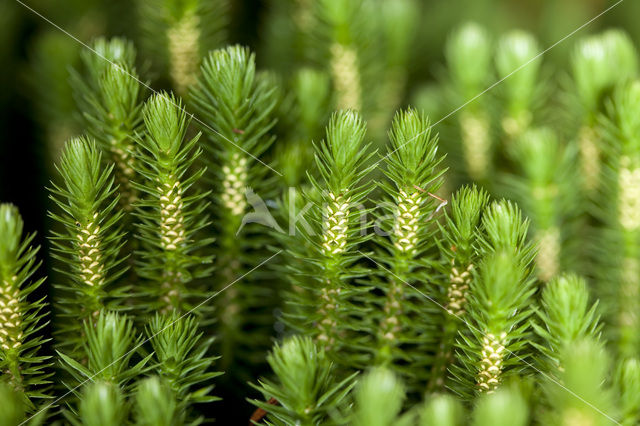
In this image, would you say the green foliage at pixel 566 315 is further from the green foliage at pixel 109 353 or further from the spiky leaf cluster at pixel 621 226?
the green foliage at pixel 109 353

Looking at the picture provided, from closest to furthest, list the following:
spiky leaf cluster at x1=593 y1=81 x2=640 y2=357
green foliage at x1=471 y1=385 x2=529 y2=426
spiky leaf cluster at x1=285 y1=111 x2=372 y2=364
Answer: green foliage at x1=471 y1=385 x2=529 y2=426
spiky leaf cluster at x1=285 y1=111 x2=372 y2=364
spiky leaf cluster at x1=593 y1=81 x2=640 y2=357

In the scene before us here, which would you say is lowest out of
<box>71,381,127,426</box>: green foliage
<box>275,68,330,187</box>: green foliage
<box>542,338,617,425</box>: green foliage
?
<box>71,381,127,426</box>: green foliage

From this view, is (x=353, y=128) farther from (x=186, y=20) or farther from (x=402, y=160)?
(x=186, y=20)

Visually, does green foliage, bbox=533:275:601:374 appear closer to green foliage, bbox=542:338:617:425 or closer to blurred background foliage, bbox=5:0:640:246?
green foliage, bbox=542:338:617:425

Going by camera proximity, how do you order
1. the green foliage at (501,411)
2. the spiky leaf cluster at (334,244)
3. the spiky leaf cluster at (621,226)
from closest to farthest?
the green foliage at (501,411)
the spiky leaf cluster at (334,244)
the spiky leaf cluster at (621,226)

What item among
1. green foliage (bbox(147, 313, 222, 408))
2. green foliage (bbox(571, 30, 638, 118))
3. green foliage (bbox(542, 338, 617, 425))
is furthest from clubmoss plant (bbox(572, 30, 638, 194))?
green foliage (bbox(147, 313, 222, 408))

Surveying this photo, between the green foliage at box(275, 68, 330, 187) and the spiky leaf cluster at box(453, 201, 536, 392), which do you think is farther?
the green foliage at box(275, 68, 330, 187)

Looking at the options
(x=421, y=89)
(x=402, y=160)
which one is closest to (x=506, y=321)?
(x=402, y=160)

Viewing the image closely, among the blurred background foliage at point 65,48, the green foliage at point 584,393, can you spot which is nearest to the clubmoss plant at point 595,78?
the blurred background foliage at point 65,48
